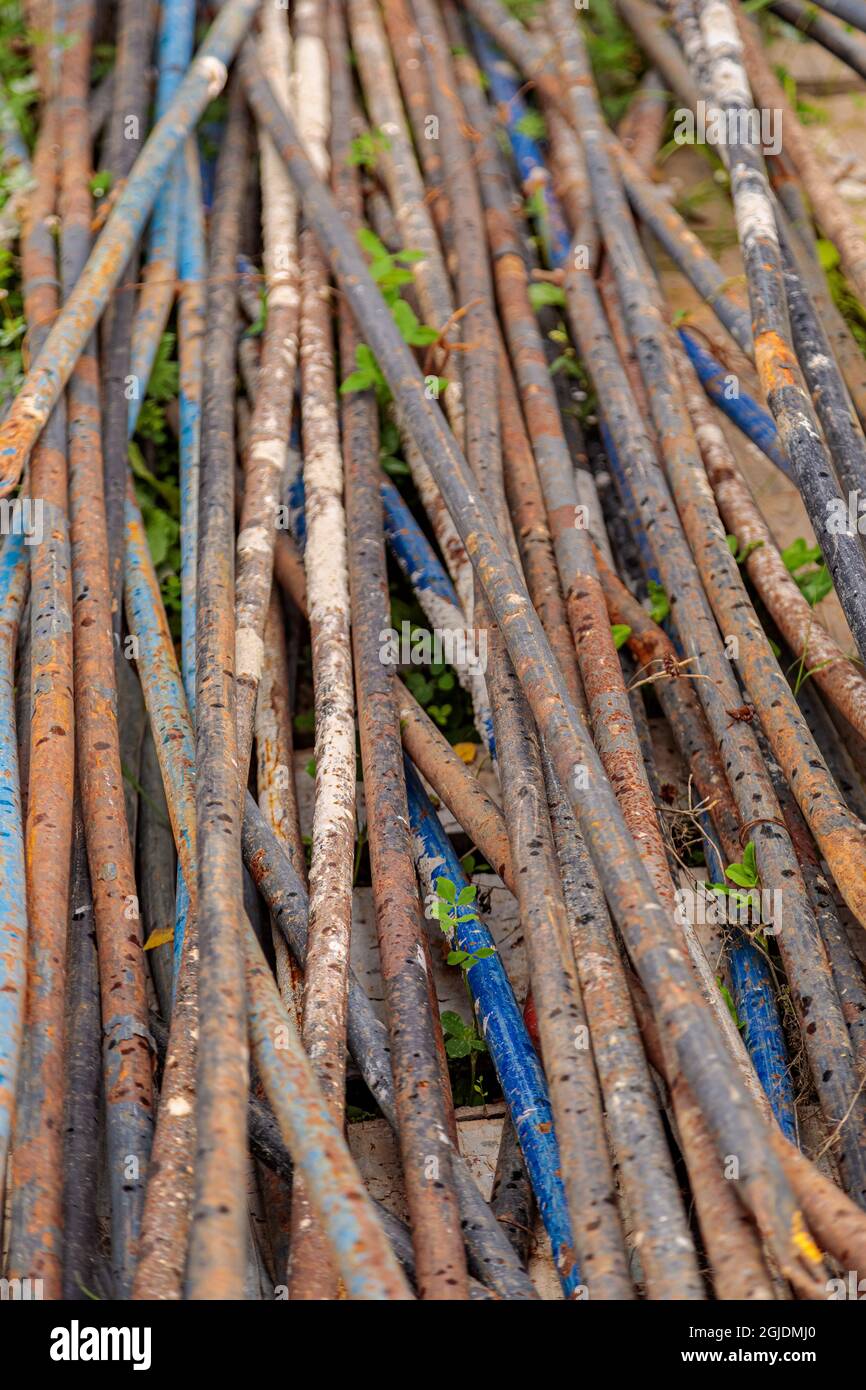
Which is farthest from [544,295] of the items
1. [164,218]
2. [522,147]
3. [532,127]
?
[164,218]

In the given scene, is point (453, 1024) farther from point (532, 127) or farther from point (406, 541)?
point (532, 127)

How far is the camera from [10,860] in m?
2.60

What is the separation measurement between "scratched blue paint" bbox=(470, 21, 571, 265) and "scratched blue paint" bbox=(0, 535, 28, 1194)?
93.4 inches

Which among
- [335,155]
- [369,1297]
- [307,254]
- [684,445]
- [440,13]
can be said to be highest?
[440,13]

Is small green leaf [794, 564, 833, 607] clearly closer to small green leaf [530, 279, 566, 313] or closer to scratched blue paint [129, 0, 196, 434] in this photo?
small green leaf [530, 279, 566, 313]

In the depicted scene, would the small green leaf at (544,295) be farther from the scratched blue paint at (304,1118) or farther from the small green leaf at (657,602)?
the scratched blue paint at (304,1118)

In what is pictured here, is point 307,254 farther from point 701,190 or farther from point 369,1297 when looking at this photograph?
point 369,1297

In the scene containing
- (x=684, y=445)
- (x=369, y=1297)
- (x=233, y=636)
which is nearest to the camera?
(x=369, y=1297)

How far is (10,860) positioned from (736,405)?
2.65 m

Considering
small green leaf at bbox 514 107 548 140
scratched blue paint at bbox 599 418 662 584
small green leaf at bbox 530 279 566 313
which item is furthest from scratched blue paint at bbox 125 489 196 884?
small green leaf at bbox 514 107 548 140

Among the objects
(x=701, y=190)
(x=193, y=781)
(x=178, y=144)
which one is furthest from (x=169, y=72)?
(x=193, y=781)

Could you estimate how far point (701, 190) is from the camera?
5.13m

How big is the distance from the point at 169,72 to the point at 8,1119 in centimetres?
409

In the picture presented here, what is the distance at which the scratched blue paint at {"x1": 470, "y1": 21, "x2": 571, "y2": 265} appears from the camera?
4.45 m
